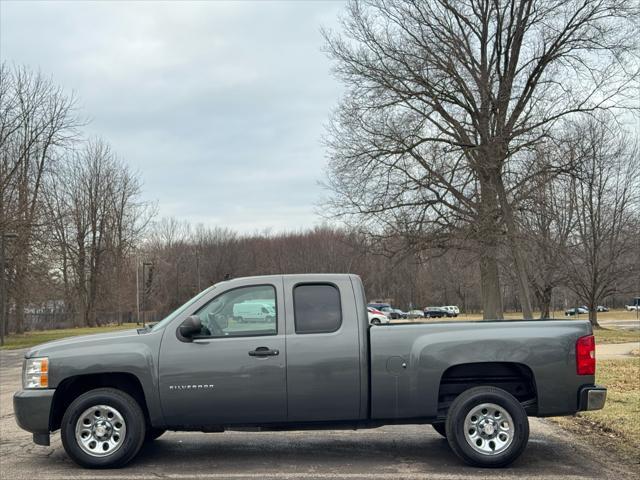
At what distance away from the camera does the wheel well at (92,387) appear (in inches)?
261

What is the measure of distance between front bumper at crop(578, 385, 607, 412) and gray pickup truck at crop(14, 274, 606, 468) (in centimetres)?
1

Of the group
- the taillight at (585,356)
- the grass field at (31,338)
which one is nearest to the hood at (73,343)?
the taillight at (585,356)

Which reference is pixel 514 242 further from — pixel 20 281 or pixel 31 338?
pixel 31 338

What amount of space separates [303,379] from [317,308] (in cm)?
73

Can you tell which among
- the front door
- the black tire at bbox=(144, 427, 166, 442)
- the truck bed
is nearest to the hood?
the front door

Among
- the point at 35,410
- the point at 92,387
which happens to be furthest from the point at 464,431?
the point at 35,410

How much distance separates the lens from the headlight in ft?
21.2

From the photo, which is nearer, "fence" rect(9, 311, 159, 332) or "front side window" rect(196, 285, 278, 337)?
"front side window" rect(196, 285, 278, 337)

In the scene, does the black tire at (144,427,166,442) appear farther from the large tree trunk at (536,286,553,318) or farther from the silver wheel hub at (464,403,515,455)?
the large tree trunk at (536,286,553,318)

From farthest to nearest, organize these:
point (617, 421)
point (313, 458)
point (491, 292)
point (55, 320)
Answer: point (55, 320) < point (491, 292) < point (617, 421) < point (313, 458)

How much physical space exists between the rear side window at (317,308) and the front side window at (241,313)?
0.24 meters

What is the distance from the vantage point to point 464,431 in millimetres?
6387

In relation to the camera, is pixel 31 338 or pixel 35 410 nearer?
pixel 35 410

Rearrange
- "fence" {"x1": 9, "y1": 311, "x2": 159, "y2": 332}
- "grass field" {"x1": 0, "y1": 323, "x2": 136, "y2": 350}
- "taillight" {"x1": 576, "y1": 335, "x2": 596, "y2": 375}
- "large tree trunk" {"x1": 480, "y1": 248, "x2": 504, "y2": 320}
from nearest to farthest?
"taillight" {"x1": 576, "y1": 335, "x2": 596, "y2": 375} < "large tree trunk" {"x1": 480, "y1": 248, "x2": 504, "y2": 320} < "grass field" {"x1": 0, "y1": 323, "x2": 136, "y2": 350} < "fence" {"x1": 9, "y1": 311, "x2": 159, "y2": 332}
